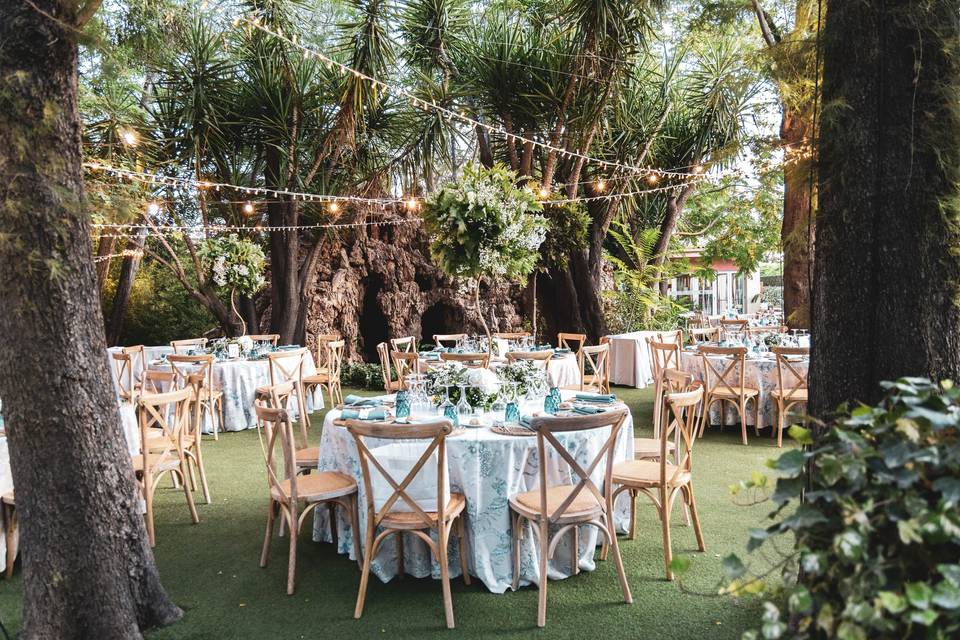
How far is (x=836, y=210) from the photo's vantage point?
211 cm

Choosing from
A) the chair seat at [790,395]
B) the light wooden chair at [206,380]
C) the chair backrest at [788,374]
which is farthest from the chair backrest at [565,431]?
the light wooden chair at [206,380]

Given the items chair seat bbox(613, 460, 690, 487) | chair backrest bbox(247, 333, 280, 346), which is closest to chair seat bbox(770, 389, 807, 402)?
chair seat bbox(613, 460, 690, 487)

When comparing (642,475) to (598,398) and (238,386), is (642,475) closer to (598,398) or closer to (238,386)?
(598,398)

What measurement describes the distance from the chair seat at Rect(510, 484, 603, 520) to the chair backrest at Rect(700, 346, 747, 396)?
358 cm

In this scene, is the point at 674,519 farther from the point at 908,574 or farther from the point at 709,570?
the point at 908,574

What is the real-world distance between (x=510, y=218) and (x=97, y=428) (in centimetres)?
325

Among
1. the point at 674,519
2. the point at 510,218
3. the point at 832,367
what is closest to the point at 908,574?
the point at 832,367

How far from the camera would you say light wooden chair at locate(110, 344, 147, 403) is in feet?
21.4

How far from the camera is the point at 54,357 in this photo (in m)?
2.41

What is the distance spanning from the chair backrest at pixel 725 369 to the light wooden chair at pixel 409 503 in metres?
4.01

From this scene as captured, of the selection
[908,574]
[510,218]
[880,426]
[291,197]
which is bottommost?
[908,574]

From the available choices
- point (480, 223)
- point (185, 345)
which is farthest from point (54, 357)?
point (185, 345)

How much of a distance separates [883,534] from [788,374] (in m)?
5.65

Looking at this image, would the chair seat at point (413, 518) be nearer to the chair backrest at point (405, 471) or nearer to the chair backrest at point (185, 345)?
the chair backrest at point (405, 471)
